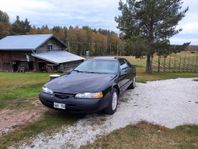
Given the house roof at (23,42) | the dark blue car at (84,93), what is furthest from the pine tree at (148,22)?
the house roof at (23,42)

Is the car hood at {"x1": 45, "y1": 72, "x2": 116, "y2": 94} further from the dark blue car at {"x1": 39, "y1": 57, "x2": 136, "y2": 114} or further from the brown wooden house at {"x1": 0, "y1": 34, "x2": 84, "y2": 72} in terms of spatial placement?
the brown wooden house at {"x1": 0, "y1": 34, "x2": 84, "y2": 72}

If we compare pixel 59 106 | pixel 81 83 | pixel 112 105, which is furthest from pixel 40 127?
pixel 112 105

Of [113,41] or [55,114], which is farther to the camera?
[113,41]

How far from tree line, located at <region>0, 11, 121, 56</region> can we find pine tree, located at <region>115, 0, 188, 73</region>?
2821 centimetres

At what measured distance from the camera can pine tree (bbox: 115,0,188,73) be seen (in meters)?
15.2

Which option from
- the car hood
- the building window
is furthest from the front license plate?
the building window

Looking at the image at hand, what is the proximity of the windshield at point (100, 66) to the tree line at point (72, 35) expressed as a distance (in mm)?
37682

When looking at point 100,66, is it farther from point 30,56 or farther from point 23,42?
point 23,42

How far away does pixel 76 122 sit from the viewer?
4.36 m

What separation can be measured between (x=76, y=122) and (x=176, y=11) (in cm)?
1445

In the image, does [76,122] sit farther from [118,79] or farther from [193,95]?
[193,95]

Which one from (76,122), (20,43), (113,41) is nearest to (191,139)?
(76,122)

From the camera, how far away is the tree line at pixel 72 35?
52.0 metres

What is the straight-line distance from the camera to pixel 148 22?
1614 cm
